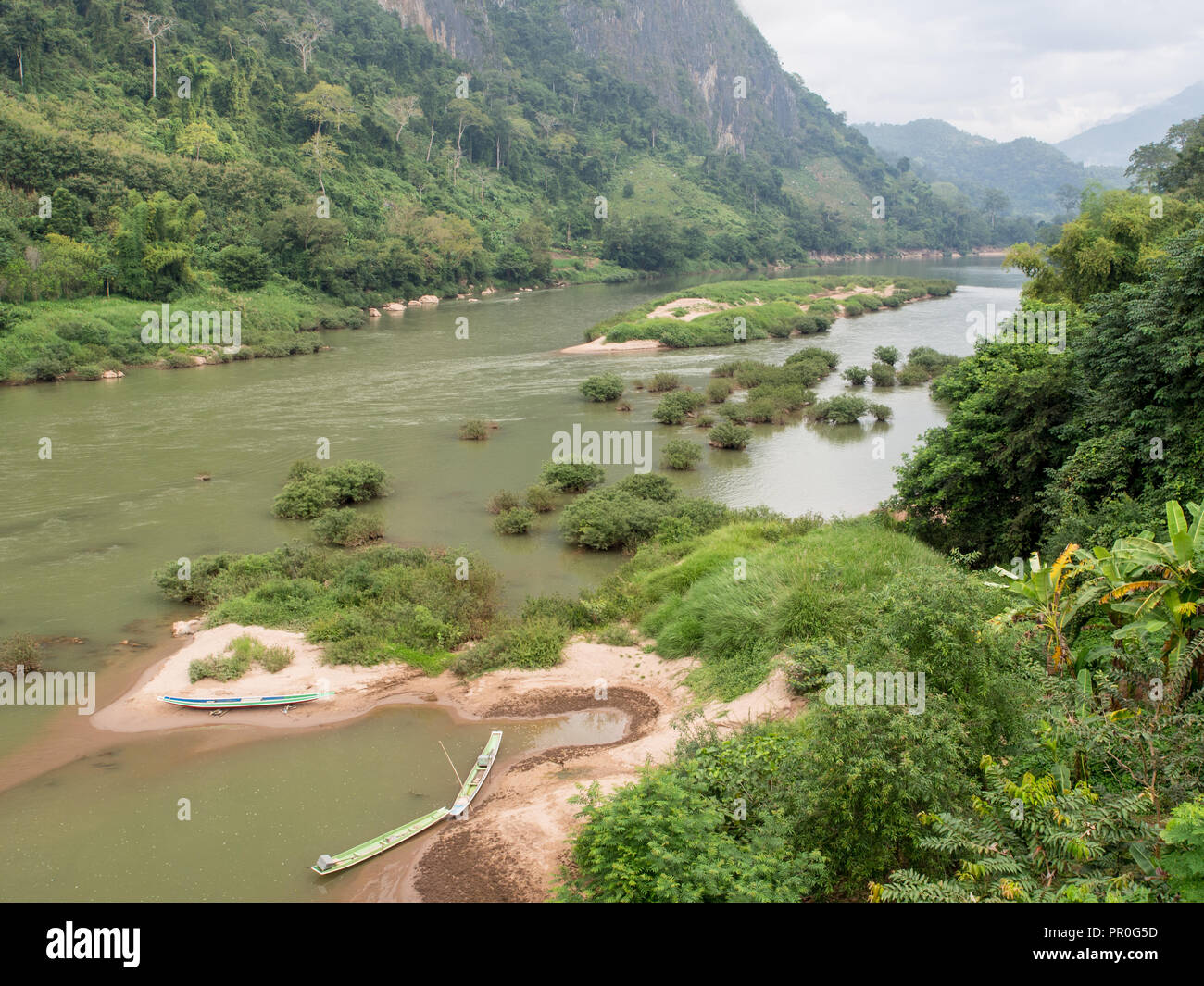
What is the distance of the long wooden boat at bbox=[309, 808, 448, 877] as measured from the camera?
8.64 m

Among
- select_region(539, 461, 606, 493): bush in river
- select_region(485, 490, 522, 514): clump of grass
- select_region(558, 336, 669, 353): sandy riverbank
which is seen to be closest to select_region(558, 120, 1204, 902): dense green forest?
select_region(485, 490, 522, 514): clump of grass

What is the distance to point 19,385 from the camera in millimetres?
34531

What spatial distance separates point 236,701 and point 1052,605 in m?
10.7

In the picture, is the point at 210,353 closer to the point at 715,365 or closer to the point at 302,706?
the point at 715,365

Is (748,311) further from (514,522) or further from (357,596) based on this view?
(357,596)

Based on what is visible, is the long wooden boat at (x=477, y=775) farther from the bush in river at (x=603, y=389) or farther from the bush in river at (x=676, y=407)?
the bush in river at (x=603, y=389)

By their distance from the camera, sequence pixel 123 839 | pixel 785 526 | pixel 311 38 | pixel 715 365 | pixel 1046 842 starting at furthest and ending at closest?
pixel 311 38, pixel 715 365, pixel 785 526, pixel 123 839, pixel 1046 842

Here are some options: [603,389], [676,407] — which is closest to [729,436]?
[676,407]

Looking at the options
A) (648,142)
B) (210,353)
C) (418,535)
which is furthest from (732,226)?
(418,535)

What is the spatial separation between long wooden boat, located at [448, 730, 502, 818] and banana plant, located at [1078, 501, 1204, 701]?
23.3 ft

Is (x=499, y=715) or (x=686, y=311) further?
(x=686, y=311)

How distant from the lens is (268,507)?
70.9ft

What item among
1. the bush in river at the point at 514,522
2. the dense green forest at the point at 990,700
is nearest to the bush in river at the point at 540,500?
the bush in river at the point at 514,522
